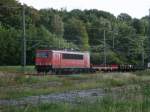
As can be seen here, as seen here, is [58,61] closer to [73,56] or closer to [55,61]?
[55,61]

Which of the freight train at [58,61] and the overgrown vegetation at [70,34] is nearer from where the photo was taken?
the freight train at [58,61]

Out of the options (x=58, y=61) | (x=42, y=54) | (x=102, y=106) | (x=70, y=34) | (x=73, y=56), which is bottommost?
(x=102, y=106)

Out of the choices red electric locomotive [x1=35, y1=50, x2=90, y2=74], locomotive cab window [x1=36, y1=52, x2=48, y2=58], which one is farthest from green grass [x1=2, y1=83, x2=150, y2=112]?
locomotive cab window [x1=36, y1=52, x2=48, y2=58]

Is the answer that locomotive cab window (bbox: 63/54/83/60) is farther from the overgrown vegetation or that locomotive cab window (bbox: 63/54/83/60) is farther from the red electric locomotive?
the overgrown vegetation

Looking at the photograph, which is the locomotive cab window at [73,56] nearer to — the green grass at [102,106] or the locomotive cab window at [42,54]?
the locomotive cab window at [42,54]

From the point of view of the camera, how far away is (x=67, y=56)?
206ft

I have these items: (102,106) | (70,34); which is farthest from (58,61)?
(70,34)

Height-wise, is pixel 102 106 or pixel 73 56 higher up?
pixel 73 56

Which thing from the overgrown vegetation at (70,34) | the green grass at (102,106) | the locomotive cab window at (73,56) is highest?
the overgrown vegetation at (70,34)

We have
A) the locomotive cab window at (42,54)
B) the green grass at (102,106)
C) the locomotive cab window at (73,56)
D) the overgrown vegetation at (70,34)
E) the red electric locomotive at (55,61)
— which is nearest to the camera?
the green grass at (102,106)

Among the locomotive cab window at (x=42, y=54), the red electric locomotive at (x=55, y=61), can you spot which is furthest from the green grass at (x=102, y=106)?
the locomotive cab window at (x=42, y=54)

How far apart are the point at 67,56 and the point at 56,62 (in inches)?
96.2

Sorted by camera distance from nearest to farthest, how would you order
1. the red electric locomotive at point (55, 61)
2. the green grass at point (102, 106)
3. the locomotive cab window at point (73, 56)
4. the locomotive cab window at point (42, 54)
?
the green grass at point (102, 106)
the red electric locomotive at point (55, 61)
the locomotive cab window at point (42, 54)
the locomotive cab window at point (73, 56)

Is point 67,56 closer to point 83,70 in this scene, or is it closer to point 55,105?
point 83,70
